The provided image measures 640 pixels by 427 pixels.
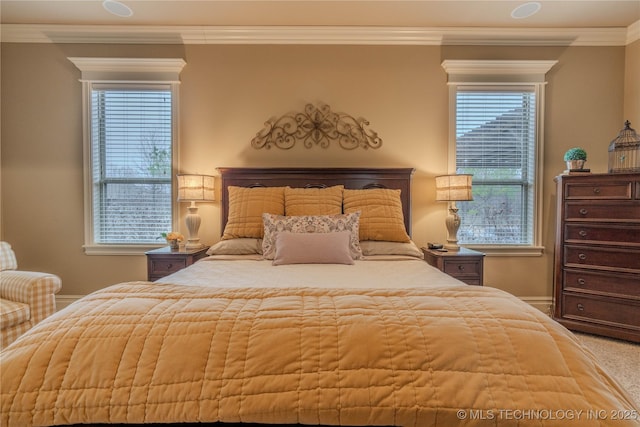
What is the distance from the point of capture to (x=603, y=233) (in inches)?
102

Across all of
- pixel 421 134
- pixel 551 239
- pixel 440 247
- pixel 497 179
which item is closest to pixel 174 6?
pixel 421 134

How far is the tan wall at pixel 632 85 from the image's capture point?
9.99 feet

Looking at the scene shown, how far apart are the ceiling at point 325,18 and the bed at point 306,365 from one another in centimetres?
269

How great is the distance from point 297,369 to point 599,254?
293 cm

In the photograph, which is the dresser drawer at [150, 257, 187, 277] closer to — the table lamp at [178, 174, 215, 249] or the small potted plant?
the table lamp at [178, 174, 215, 249]

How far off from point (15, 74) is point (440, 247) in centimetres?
446

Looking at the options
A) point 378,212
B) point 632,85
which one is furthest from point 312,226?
point 632,85

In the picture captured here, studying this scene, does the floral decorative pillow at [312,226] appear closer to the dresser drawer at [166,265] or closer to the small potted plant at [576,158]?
the dresser drawer at [166,265]

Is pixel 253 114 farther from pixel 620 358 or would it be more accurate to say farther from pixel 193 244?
pixel 620 358

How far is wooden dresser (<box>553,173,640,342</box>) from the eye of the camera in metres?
2.48

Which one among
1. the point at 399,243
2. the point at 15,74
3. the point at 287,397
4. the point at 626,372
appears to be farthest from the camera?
the point at 15,74

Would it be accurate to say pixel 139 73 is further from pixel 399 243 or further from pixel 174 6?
pixel 399 243

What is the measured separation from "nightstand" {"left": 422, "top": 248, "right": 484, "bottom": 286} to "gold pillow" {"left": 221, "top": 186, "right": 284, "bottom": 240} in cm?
141

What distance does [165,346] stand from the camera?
949 mm
